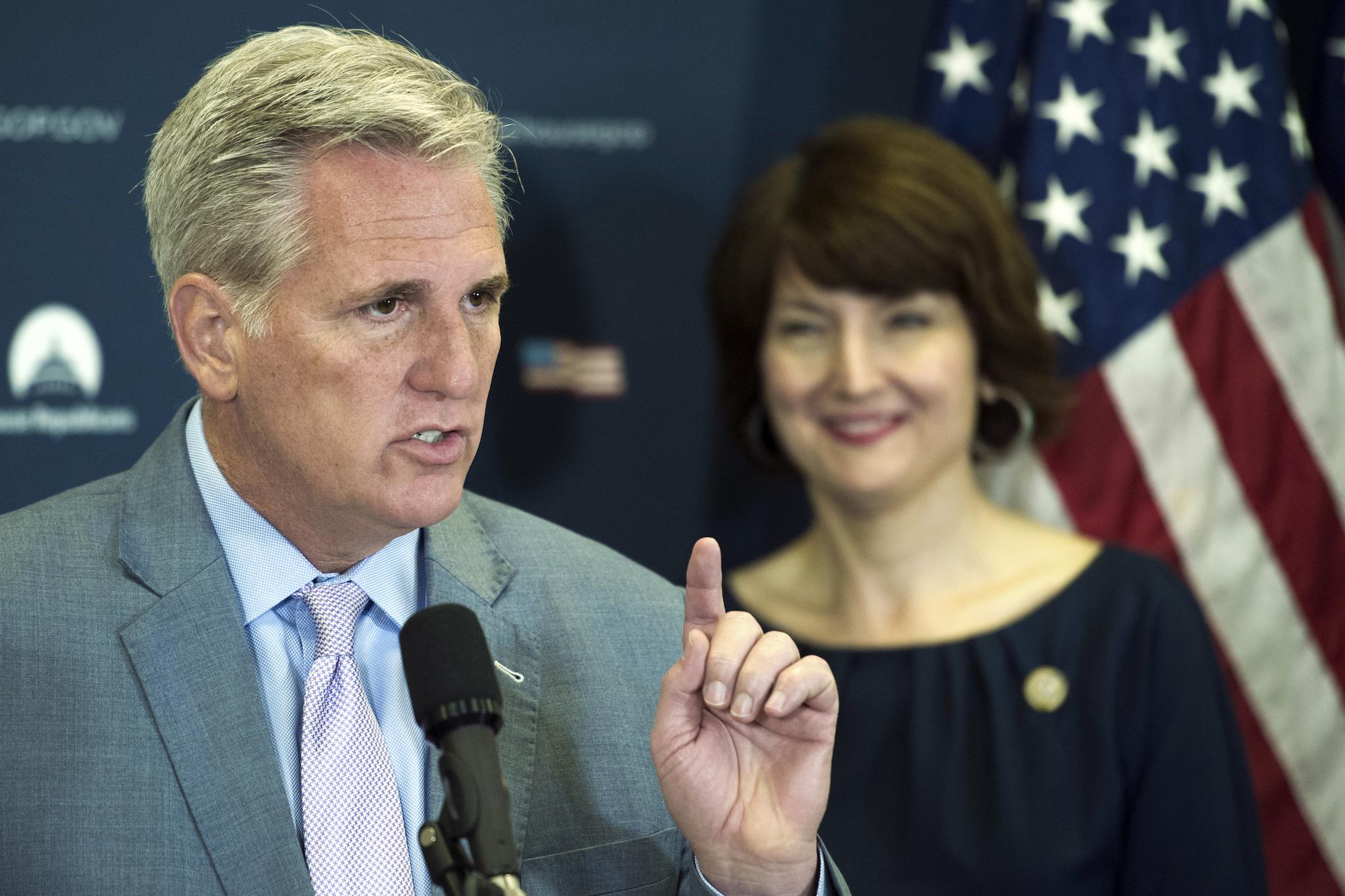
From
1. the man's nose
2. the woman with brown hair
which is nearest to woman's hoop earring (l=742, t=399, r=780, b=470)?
the woman with brown hair

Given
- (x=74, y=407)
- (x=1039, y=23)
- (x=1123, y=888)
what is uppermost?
(x=1039, y=23)

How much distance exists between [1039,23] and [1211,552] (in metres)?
1.16

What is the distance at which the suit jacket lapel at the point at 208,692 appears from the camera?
4.73ft

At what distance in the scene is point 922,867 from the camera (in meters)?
2.54

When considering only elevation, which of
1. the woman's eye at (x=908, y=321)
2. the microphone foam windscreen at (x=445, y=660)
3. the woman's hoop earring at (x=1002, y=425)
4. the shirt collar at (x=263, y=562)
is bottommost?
the microphone foam windscreen at (x=445, y=660)

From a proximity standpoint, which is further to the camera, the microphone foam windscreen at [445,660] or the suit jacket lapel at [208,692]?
the suit jacket lapel at [208,692]

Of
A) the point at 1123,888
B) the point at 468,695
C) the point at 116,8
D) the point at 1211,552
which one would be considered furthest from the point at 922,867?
the point at 116,8

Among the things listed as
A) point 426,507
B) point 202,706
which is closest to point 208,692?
point 202,706

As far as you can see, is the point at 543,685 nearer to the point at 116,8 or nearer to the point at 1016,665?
the point at 1016,665

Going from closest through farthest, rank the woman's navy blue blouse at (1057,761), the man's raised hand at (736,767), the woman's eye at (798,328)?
the man's raised hand at (736,767) < the woman's navy blue blouse at (1057,761) < the woman's eye at (798,328)

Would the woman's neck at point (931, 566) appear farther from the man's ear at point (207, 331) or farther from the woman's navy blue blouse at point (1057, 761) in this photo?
the man's ear at point (207, 331)

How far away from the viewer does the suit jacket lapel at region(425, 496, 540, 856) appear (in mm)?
1628

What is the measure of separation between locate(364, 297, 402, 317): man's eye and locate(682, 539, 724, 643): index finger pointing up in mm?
408

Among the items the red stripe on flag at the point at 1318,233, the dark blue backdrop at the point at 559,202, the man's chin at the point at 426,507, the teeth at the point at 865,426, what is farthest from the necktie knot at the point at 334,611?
the red stripe on flag at the point at 1318,233
